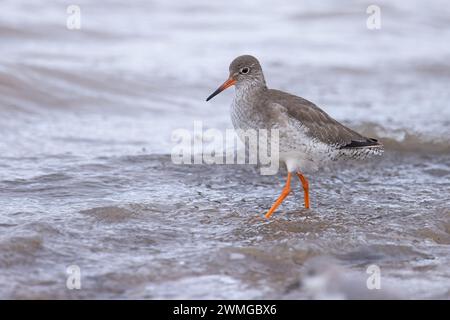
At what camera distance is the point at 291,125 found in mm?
6301

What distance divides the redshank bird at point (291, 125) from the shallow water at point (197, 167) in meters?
0.50

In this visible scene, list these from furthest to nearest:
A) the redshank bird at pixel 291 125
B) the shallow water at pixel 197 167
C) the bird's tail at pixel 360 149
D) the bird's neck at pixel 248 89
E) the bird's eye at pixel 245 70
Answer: the bird's eye at pixel 245 70 < the bird's tail at pixel 360 149 < the bird's neck at pixel 248 89 < the redshank bird at pixel 291 125 < the shallow water at pixel 197 167

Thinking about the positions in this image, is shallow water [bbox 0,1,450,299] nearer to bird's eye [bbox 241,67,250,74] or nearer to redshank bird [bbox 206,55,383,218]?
redshank bird [bbox 206,55,383,218]

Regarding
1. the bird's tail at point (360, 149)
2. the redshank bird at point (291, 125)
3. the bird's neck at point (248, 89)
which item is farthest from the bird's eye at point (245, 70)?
the bird's tail at point (360, 149)

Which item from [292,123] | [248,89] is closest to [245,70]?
[248,89]

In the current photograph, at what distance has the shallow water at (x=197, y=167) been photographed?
5152 mm

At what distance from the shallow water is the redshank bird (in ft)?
1.64

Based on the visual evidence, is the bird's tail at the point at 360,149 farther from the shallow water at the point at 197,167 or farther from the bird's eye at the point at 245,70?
the bird's eye at the point at 245,70

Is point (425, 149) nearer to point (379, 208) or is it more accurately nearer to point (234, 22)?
point (379, 208)

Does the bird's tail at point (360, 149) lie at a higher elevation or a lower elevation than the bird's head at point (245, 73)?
lower

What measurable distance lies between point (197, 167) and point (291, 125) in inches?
79.0

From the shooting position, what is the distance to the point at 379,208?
6.69m

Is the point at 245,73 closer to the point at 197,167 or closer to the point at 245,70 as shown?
the point at 245,70
